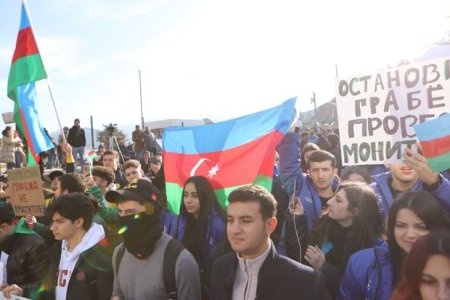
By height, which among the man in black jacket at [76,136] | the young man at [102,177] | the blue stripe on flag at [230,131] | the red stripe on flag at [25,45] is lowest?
the young man at [102,177]

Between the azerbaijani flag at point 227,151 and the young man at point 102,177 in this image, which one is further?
the young man at point 102,177

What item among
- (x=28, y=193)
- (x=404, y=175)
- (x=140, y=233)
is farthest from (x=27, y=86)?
(x=404, y=175)

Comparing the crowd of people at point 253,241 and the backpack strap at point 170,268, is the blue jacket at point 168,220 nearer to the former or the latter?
the crowd of people at point 253,241

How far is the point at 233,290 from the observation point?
262cm

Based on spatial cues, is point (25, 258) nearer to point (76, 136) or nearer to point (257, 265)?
point (257, 265)

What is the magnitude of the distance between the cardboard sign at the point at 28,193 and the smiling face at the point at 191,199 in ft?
5.03

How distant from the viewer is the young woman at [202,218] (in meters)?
3.85

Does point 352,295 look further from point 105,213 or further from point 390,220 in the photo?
point 105,213

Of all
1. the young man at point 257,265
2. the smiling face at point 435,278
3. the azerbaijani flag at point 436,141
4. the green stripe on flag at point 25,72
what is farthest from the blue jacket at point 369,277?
the green stripe on flag at point 25,72

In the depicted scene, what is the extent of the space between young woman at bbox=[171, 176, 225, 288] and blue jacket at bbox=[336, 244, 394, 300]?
134cm

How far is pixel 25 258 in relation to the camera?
12.1 feet

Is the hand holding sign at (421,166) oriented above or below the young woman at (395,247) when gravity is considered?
above

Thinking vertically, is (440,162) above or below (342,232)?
above

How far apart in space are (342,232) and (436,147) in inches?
37.2
